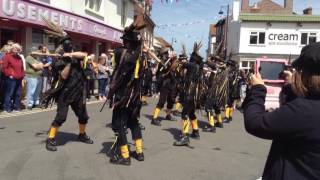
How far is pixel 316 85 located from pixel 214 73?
873 centimetres

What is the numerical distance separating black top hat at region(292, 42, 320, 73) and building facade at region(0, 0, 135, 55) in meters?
8.52

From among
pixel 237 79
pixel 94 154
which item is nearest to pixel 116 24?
pixel 237 79

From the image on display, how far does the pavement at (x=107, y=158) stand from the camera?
640 cm

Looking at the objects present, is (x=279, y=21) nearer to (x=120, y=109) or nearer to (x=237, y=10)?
(x=237, y=10)

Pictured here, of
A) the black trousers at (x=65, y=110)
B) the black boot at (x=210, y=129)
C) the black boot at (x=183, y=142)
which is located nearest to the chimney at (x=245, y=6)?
the black boot at (x=210, y=129)

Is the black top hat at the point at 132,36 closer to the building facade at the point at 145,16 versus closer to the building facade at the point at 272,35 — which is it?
the building facade at the point at 145,16

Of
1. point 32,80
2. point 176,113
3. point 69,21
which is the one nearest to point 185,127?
point 176,113

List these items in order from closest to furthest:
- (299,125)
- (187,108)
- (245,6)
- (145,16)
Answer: (299,125), (145,16), (187,108), (245,6)

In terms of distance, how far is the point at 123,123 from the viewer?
706 cm

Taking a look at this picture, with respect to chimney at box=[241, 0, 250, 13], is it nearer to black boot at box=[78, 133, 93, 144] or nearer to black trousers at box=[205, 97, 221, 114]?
black trousers at box=[205, 97, 221, 114]

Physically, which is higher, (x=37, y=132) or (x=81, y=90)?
(x=81, y=90)

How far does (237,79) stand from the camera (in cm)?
1516

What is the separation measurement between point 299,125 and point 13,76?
34.9 ft

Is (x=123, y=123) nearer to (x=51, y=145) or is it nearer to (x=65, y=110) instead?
(x=65, y=110)
